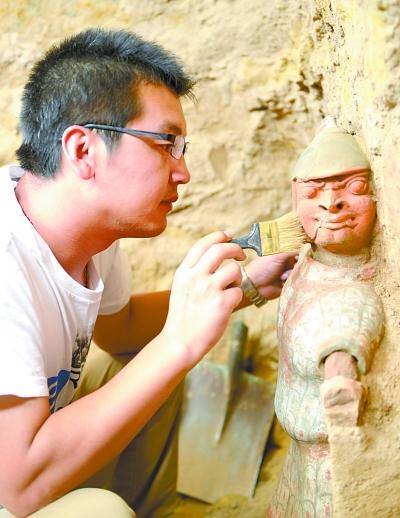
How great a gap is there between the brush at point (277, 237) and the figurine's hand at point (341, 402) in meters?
0.31

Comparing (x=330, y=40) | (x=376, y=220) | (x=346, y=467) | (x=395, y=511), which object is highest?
(x=330, y=40)

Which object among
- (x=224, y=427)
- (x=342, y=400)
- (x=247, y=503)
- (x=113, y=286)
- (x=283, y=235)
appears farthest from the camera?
(x=224, y=427)

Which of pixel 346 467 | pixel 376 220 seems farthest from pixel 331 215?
pixel 346 467

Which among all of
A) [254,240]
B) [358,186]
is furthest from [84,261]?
[358,186]

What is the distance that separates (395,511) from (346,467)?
0.15 meters

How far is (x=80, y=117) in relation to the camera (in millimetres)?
1337

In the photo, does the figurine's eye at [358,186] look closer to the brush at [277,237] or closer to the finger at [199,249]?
the brush at [277,237]

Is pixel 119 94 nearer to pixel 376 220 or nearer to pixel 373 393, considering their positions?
pixel 376 220

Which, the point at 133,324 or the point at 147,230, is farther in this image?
the point at 133,324

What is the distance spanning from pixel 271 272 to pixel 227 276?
0.31 m

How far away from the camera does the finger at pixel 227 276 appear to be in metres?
1.28

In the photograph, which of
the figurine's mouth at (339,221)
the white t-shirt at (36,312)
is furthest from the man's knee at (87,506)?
the figurine's mouth at (339,221)

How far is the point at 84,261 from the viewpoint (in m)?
1.50

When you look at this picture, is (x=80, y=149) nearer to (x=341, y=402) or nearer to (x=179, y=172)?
(x=179, y=172)
